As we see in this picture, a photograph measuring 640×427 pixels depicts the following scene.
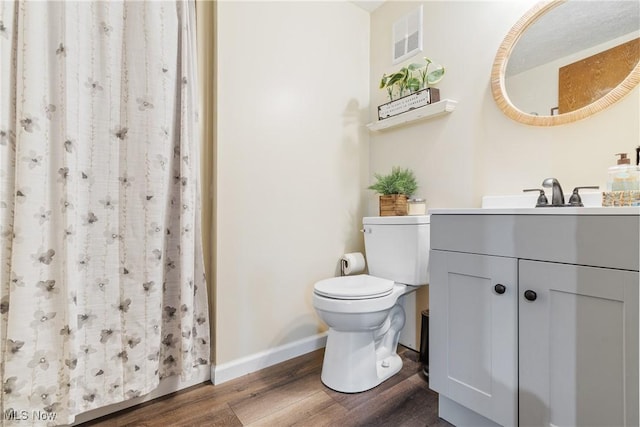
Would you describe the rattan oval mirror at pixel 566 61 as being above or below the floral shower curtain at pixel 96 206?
above

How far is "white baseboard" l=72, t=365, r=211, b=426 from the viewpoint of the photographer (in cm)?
126

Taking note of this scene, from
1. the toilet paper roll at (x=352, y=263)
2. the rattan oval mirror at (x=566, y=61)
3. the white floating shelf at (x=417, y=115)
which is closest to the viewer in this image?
the rattan oval mirror at (x=566, y=61)

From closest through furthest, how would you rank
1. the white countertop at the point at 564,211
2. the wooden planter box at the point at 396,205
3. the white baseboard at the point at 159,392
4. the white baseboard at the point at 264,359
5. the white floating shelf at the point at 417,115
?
the white countertop at the point at 564,211 < the white baseboard at the point at 159,392 < the white baseboard at the point at 264,359 < the white floating shelf at the point at 417,115 < the wooden planter box at the point at 396,205

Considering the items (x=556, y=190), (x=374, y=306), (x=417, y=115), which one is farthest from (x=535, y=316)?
(x=417, y=115)

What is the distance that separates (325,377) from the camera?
4.93 ft

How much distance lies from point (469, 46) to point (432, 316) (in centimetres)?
140

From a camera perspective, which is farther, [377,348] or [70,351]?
[377,348]

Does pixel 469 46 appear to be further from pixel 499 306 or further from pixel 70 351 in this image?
pixel 70 351

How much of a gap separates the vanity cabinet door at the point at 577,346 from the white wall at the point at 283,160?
116cm

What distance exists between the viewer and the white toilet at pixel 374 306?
1.38 meters

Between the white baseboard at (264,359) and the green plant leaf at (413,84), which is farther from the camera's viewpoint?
the green plant leaf at (413,84)

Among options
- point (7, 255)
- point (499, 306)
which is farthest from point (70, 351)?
point (499, 306)

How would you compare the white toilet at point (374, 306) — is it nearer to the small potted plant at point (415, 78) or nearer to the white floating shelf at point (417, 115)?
the white floating shelf at point (417, 115)
